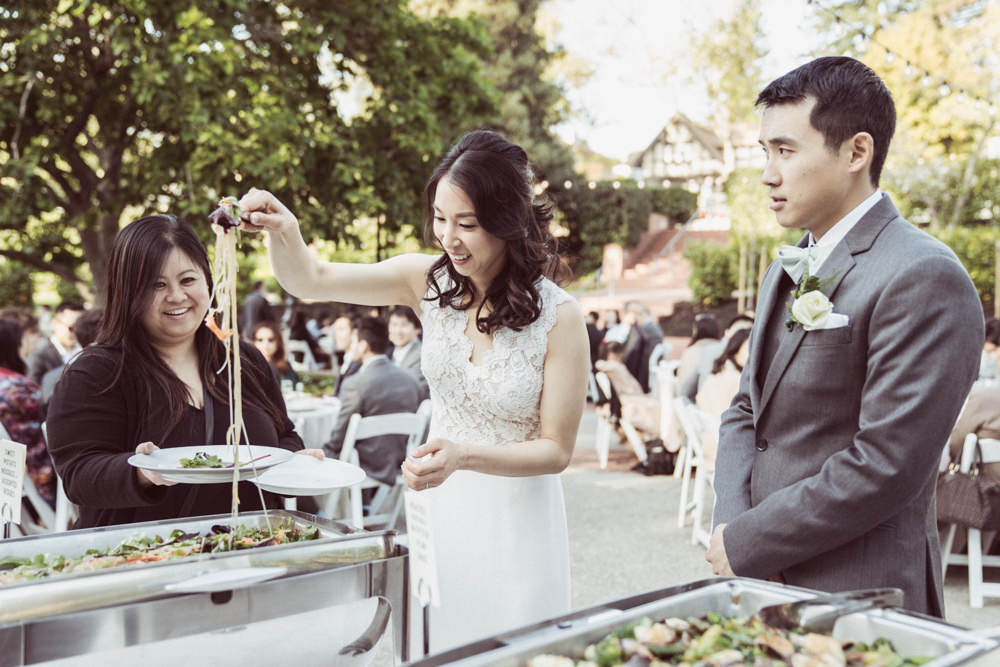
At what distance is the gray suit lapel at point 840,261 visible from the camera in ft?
5.06

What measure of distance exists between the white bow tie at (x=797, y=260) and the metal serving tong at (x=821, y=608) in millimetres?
580

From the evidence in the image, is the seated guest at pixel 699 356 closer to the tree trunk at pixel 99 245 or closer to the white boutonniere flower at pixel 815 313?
the white boutonniere flower at pixel 815 313

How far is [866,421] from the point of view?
1430 millimetres

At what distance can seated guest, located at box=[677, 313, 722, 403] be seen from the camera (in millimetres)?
6957

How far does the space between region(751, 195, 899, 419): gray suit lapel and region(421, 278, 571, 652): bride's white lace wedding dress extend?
578 millimetres

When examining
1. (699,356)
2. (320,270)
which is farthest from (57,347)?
(320,270)

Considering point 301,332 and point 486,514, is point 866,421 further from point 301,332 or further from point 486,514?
point 301,332

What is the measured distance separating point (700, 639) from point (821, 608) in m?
0.19

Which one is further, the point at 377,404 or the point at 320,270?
the point at 377,404

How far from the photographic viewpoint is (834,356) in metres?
1.49

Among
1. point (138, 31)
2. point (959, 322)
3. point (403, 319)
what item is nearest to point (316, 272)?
point (959, 322)

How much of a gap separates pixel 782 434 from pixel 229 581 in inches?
38.5

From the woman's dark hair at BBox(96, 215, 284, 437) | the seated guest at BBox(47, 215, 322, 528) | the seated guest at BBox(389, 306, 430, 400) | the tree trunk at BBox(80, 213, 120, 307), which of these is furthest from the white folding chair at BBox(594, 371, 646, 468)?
the tree trunk at BBox(80, 213, 120, 307)

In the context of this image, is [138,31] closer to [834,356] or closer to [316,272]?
[316,272]
